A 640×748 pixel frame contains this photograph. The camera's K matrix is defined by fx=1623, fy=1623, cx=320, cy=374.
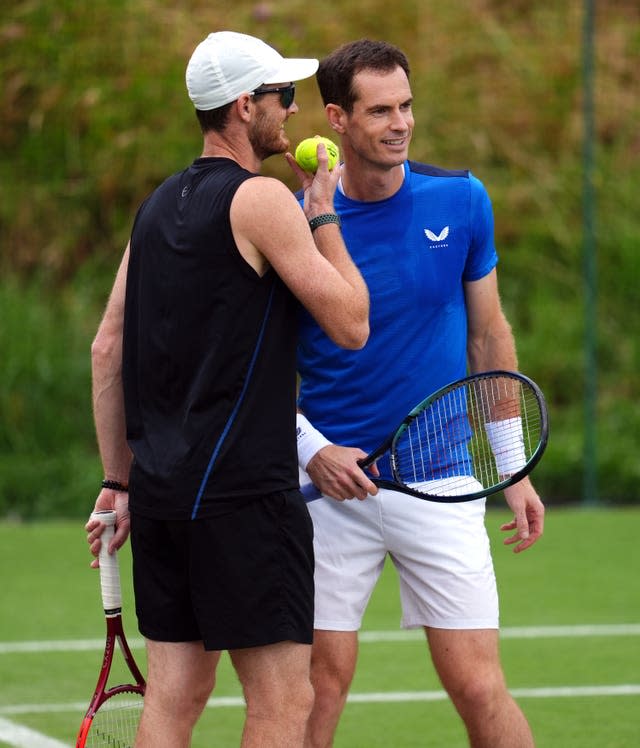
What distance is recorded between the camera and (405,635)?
297 inches

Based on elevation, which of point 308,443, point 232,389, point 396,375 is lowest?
point 308,443

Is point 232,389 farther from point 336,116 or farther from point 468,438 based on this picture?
point 336,116

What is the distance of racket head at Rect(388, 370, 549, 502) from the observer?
14.5ft

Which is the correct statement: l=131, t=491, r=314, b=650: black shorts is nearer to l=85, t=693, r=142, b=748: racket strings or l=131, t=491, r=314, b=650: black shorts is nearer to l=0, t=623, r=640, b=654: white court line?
l=85, t=693, r=142, b=748: racket strings

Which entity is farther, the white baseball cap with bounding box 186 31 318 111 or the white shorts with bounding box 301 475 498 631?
the white shorts with bounding box 301 475 498 631

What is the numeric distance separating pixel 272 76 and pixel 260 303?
564mm

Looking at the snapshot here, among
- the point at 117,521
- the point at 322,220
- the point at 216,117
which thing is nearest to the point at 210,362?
the point at 322,220

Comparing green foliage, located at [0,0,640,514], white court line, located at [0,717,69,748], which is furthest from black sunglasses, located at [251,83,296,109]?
green foliage, located at [0,0,640,514]

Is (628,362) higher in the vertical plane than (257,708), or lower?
lower

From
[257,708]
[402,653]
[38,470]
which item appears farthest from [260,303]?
[38,470]

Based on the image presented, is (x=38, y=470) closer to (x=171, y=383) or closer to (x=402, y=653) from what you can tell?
(x=402, y=653)

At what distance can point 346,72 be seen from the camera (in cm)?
461

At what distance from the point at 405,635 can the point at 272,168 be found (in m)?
5.30

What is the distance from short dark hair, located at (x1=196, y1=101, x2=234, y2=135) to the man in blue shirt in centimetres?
70
